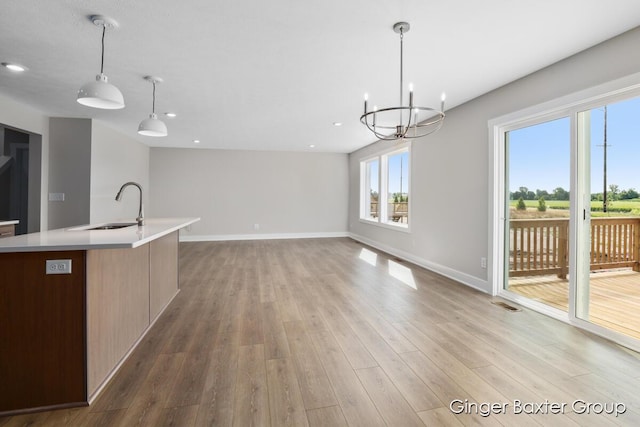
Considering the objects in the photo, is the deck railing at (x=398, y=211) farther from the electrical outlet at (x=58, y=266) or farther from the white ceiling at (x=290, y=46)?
the electrical outlet at (x=58, y=266)

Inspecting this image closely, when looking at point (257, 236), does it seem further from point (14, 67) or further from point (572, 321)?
point (572, 321)

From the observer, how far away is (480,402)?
5.78 feet

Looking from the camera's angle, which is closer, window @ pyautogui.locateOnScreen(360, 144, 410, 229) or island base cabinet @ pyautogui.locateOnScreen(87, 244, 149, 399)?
island base cabinet @ pyautogui.locateOnScreen(87, 244, 149, 399)

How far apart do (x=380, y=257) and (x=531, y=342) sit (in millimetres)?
3534

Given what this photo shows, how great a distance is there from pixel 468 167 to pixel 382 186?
9.50 feet

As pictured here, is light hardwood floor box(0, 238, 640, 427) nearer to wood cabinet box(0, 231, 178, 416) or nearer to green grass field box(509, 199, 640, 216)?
wood cabinet box(0, 231, 178, 416)

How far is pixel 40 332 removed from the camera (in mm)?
1687

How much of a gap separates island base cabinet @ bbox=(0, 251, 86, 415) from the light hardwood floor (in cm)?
11

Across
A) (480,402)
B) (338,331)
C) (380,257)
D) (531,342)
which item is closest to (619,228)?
(531,342)

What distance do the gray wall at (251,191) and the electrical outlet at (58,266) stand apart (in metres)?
6.60

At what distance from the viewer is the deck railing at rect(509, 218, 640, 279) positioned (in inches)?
96.9

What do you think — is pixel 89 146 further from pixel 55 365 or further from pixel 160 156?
pixel 55 365

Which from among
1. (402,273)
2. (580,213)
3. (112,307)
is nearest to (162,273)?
(112,307)

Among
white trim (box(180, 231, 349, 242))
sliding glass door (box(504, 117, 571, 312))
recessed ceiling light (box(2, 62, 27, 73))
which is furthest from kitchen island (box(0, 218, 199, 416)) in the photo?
white trim (box(180, 231, 349, 242))
